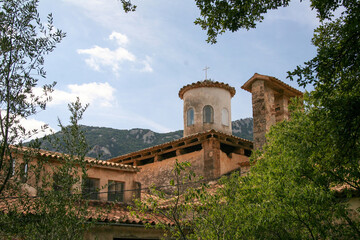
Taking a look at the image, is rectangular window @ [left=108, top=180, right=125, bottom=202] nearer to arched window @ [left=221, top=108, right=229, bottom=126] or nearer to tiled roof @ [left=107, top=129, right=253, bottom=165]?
tiled roof @ [left=107, top=129, right=253, bottom=165]

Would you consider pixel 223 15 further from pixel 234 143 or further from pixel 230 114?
pixel 230 114

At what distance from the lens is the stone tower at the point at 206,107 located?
66.3 feet

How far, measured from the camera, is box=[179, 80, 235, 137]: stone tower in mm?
20219

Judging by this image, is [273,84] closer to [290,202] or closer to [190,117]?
[190,117]

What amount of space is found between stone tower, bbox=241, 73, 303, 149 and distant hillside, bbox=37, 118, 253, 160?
96.0 feet

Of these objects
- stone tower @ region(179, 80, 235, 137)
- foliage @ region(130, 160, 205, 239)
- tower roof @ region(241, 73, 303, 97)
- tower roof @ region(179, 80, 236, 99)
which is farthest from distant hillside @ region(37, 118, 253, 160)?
foliage @ region(130, 160, 205, 239)

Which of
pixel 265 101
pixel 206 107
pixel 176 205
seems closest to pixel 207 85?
pixel 206 107

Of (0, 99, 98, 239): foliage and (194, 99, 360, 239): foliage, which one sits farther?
(194, 99, 360, 239): foliage

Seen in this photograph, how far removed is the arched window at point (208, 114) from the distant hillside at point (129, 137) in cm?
2559

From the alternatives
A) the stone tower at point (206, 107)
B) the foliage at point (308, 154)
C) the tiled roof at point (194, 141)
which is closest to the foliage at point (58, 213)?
the foliage at point (308, 154)

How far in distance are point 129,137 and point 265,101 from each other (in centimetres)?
3674

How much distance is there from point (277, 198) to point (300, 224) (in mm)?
687

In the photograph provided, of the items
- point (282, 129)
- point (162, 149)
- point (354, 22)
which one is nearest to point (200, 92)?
point (162, 149)

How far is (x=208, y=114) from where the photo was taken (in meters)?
20.4
